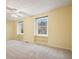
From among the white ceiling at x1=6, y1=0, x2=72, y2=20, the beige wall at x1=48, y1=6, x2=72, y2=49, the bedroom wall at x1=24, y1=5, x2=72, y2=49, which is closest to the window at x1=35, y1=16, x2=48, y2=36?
the bedroom wall at x1=24, y1=5, x2=72, y2=49

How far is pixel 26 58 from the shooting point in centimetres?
351

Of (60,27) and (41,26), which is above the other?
(41,26)

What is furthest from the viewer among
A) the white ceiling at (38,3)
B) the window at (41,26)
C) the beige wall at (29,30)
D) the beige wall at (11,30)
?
the beige wall at (11,30)

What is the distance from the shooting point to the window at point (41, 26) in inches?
295

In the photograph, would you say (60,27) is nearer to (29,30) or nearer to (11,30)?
(29,30)

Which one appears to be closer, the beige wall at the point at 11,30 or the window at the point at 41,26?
the window at the point at 41,26

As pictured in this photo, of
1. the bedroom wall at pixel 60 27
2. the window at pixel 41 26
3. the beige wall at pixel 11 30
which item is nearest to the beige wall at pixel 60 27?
the bedroom wall at pixel 60 27

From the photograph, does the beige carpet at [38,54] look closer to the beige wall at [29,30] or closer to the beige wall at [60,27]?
the beige wall at [60,27]

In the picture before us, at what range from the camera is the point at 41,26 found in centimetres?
795

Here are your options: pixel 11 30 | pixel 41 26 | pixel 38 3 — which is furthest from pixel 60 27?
pixel 11 30

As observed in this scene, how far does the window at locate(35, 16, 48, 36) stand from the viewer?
750 cm
